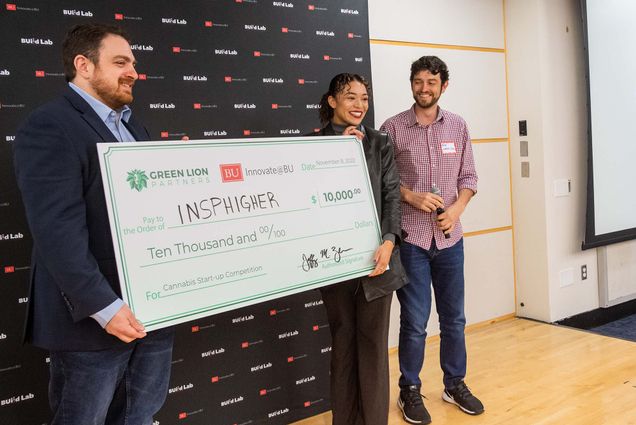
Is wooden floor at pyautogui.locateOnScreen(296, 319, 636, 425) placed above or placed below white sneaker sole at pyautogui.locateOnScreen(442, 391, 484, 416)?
below

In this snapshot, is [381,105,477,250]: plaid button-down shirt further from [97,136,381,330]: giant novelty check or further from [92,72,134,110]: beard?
[92,72,134,110]: beard

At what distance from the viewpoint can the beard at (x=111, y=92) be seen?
1.55 m

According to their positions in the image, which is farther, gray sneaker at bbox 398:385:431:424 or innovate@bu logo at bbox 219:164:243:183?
gray sneaker at bbox 398:385:431:424

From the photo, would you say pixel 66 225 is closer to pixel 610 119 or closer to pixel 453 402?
pixel 453 402

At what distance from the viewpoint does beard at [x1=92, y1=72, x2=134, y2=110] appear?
5.10 feet

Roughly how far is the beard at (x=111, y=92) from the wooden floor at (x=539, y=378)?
74.2 inches

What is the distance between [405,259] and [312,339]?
68 cm

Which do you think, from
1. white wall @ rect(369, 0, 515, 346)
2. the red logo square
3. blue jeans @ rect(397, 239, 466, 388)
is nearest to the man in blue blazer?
the red logo square

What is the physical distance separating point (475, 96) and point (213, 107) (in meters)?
2.26

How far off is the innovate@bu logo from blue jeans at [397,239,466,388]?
1064 mm

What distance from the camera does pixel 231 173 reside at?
1.80 meters

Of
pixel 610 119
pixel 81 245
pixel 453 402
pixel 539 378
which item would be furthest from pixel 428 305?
pixel 610 119

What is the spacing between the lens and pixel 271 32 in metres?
2.64

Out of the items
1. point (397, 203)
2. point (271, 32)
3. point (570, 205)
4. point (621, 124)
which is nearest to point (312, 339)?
point (397, 203)
